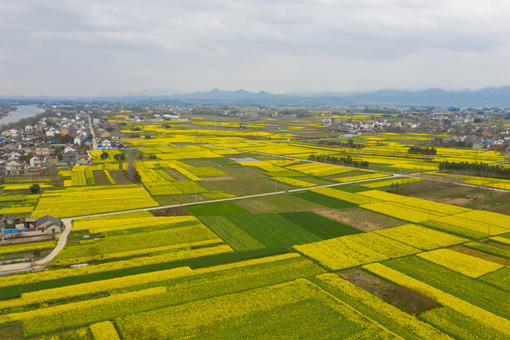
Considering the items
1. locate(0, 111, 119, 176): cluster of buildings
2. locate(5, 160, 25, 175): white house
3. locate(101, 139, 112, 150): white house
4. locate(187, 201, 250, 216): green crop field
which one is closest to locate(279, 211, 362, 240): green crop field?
locate(187, 201, 250, 216): green crop field

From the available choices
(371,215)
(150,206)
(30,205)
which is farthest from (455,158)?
(30,205)

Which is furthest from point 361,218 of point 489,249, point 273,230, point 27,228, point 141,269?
point 27,228

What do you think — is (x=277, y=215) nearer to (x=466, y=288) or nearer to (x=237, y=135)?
(x=466, y=288)

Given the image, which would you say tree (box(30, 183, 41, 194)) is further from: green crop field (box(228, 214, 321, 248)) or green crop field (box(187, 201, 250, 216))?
green crop field (box(228, 214, 321, 248))

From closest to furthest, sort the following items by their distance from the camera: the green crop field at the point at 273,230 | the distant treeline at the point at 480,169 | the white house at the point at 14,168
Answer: the green crop field at the point at 273,230 < the distant treeline at the point at 480,169 < the white house at the point at 14,168

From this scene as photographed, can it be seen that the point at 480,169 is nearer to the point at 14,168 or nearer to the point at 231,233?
the point at 231,233

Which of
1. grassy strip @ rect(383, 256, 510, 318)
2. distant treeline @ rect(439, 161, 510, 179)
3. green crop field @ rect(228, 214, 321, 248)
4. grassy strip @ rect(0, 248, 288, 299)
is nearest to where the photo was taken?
grassy strip @ rect(383, 256, 510, 318)

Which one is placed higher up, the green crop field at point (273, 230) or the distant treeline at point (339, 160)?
the distant treeline at point (339, 160)

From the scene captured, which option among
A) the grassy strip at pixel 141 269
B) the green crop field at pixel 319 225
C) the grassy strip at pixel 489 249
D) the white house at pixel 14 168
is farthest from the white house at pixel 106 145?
the grassy strip at pixel 489 249

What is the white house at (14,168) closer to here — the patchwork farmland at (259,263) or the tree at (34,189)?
the patchwork farmland at (259,263)
